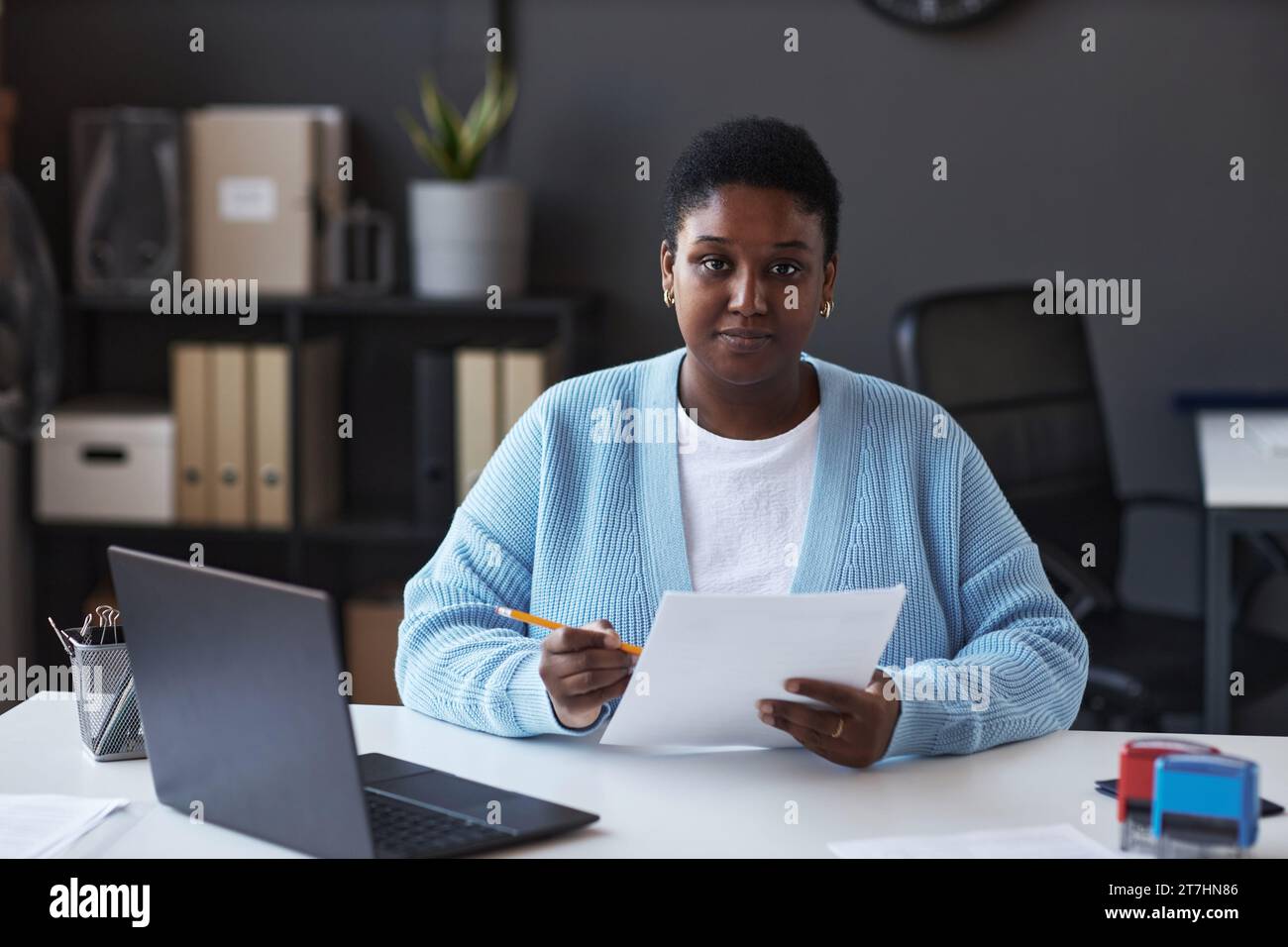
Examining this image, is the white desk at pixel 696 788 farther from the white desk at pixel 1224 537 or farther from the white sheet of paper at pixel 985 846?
the white desk at pixel 1224 537

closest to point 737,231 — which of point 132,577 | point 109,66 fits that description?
point 132,577

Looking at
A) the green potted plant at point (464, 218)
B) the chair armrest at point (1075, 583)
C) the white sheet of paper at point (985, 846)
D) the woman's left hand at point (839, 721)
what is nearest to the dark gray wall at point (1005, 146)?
the green potted plant at point (464, 218)

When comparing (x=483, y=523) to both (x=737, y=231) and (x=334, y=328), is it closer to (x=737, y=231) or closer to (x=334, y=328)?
(x=737, y=231)

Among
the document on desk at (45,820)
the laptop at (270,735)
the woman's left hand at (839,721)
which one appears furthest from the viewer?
the woman's left hand at (839,721)

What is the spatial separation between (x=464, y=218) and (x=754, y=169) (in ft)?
5.51

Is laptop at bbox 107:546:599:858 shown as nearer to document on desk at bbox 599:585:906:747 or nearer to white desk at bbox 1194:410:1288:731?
document on desk at bbox 599:585:906:747

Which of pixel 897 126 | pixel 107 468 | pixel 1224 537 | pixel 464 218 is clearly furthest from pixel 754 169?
pixel 107 468

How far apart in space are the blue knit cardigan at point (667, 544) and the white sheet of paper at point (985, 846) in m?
0.31

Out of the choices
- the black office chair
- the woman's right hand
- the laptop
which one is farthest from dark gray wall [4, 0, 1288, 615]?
the laptop

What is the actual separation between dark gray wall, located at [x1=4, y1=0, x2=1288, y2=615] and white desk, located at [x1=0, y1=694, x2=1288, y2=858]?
1987 millimetres

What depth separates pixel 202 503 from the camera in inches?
134

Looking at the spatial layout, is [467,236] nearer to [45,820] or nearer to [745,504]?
[745,504]

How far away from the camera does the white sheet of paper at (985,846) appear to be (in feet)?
4.10
